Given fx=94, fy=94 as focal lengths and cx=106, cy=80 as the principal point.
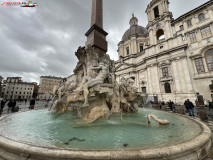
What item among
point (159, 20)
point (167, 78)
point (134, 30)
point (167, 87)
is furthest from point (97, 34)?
point (134, 30)

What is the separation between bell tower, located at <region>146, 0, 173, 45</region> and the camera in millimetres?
23188

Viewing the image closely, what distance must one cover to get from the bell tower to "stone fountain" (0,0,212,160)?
2158 cm

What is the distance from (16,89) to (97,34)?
76.2 metres

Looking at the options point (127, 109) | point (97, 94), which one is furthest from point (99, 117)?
point (127, 109)

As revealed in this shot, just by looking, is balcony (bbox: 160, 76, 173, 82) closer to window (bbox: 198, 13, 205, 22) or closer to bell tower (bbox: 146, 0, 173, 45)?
bell tower (bbox: 146, 0, 173, 45)

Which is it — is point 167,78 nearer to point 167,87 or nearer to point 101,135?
point 167,87

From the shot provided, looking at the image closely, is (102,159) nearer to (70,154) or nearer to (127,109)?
(70,154)

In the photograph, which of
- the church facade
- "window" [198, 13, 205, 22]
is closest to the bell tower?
the church facade

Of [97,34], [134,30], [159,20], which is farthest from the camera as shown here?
[134,30]

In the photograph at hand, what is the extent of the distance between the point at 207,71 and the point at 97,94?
907 inches

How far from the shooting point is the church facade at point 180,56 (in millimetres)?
17744

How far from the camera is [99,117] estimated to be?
14.5ft

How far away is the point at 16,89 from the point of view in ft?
192

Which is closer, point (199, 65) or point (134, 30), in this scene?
point (199, 65)
